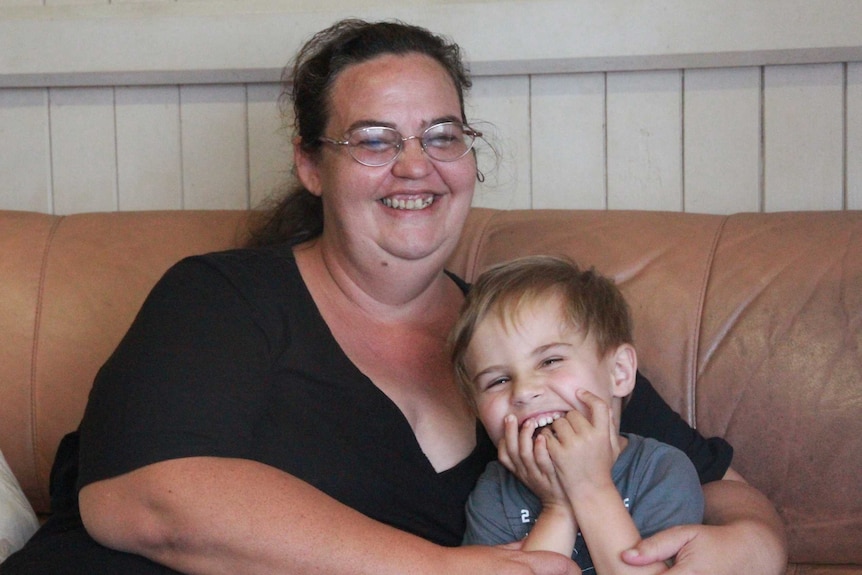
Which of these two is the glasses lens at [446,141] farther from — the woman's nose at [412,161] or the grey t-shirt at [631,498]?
the grey t-shirt at [631,498]

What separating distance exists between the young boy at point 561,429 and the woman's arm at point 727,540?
0.04 metres

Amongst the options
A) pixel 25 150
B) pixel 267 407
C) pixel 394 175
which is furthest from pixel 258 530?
pixel 25 150

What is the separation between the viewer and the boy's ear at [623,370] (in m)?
1.69

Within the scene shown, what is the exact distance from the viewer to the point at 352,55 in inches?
73.6

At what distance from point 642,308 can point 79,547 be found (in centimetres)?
106

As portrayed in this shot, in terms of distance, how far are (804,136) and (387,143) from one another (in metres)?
1.08

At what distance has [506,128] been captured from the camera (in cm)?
256

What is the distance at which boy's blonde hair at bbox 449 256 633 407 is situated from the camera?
5.38 feet

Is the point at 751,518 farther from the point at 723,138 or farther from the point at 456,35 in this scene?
the point at 456,35

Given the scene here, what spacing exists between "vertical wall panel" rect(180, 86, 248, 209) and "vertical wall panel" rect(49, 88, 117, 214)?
203mm

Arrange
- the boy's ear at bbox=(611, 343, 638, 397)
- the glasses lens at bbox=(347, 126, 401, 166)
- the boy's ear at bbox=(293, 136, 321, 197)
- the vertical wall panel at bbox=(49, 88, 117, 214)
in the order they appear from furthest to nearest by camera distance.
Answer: the vertical wall panel at bbox=(49, 88, 117, 214), the boy's ear at bbox=(293, 136, 321, 197), the glasses lens at bbox=(347, 126, 401, 166), the boy's ear at bbox=(611, 343, 638, 397)

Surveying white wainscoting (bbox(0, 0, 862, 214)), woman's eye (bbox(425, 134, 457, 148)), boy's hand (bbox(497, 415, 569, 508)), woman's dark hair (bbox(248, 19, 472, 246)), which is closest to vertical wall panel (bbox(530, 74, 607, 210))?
white wainscoting (bbox(0, 0, 862, 214))

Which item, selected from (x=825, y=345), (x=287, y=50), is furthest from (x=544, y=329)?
(x=287, y=50)

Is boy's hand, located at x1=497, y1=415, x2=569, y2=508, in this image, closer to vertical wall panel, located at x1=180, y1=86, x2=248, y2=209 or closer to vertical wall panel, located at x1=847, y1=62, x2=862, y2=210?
vertical wall panel, located at x1=847, y1=62, x2=862, y2=210
